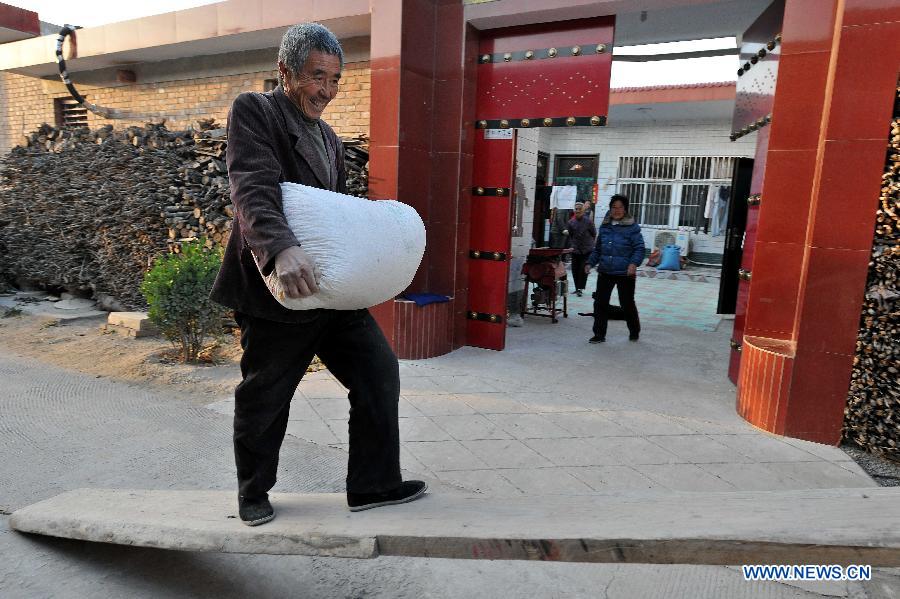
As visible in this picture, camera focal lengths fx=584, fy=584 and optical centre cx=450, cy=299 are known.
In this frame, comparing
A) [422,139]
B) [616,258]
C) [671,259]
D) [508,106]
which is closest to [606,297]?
[616,258]

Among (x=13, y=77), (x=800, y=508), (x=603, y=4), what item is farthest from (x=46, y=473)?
(x=13, y=77)

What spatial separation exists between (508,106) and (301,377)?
13.4 ft

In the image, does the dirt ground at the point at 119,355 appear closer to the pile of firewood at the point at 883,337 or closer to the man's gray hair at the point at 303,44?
the man's gray hair at the point at 303,44

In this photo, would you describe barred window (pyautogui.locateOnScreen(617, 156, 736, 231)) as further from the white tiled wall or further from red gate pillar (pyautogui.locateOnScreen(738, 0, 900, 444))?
red gate pillar (pyautogui.locateOnScreen(738, 0, 900, 444))

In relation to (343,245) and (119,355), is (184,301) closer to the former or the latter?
(119,355)

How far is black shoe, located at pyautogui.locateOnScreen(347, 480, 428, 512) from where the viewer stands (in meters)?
2.13

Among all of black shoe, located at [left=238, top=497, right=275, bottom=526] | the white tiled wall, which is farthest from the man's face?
the white tiled wall

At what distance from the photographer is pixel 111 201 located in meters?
7.79

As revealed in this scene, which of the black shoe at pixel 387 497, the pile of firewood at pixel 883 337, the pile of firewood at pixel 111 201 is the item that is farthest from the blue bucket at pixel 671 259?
the black shoe at pixel 387 497

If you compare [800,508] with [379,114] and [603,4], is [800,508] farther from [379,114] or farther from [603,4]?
[379,114]

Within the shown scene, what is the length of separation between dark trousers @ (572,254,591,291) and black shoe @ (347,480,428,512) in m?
8.71

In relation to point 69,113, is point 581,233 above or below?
below

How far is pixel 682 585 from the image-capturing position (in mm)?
2293

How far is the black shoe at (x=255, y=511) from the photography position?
198 centimetres
